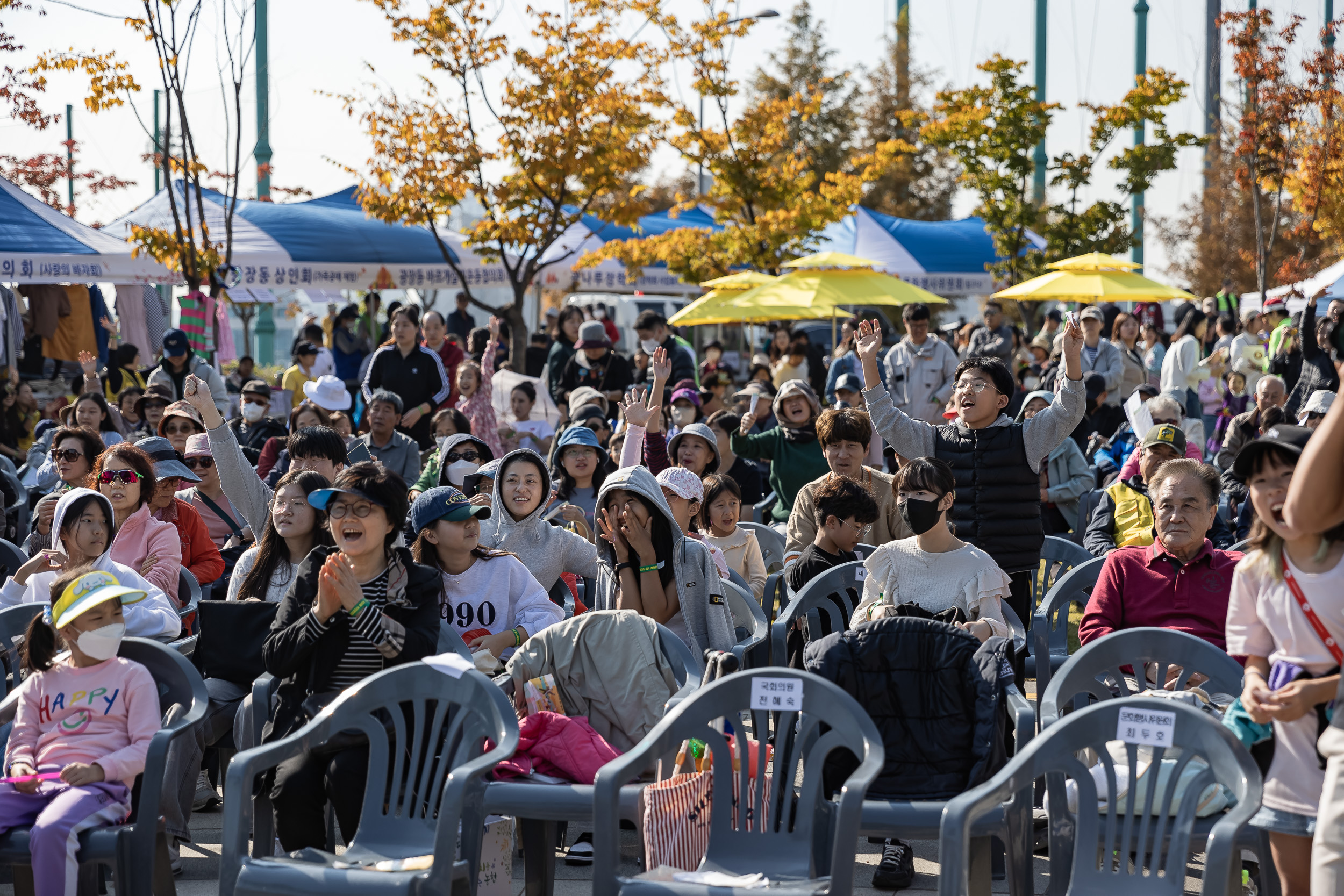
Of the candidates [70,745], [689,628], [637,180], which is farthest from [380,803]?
[637,180]

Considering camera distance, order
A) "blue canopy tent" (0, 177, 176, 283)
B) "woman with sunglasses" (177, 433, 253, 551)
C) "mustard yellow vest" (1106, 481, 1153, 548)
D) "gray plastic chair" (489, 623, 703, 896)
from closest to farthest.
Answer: "gray plastic chair" (489, 623, 703, 896)
"mustard yellow vest" (1106, 481, 1153, 548)
"woman with sunglasses" (177, 433, 253, 551)
"blue canopy tent" (0, 177, 176, 283)

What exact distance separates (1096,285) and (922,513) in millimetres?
10706

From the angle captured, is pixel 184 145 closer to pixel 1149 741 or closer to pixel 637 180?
pixel 1149 741

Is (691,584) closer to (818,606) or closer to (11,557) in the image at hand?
(818,606)

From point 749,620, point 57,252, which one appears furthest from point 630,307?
point 749,620

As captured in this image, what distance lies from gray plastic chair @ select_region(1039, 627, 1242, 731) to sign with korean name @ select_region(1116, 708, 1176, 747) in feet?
2.07

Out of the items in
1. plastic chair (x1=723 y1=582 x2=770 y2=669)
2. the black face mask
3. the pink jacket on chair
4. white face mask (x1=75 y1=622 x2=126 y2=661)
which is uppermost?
the black face mask

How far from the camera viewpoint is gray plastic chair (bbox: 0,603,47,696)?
4785 millimetres

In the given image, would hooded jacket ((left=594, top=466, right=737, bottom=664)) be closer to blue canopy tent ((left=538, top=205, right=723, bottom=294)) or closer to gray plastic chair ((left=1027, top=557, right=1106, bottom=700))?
gray plastic chair ((left=1027, top=557, right=1106, bottom=700))

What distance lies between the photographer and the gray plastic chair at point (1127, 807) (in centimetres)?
302

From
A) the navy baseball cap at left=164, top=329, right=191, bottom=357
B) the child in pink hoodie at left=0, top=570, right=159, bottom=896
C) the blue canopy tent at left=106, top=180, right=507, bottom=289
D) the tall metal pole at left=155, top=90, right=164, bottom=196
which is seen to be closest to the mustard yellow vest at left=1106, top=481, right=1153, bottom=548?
the child in pink hoodie at left=0, top=570, right=159, bottom=896

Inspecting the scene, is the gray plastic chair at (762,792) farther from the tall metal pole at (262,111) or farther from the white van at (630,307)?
the white van at (630,307)

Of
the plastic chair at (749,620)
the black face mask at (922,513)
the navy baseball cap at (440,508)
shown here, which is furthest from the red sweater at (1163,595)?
the navy baseball cap at (440,508)

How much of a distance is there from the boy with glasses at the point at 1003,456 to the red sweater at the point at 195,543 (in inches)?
120
